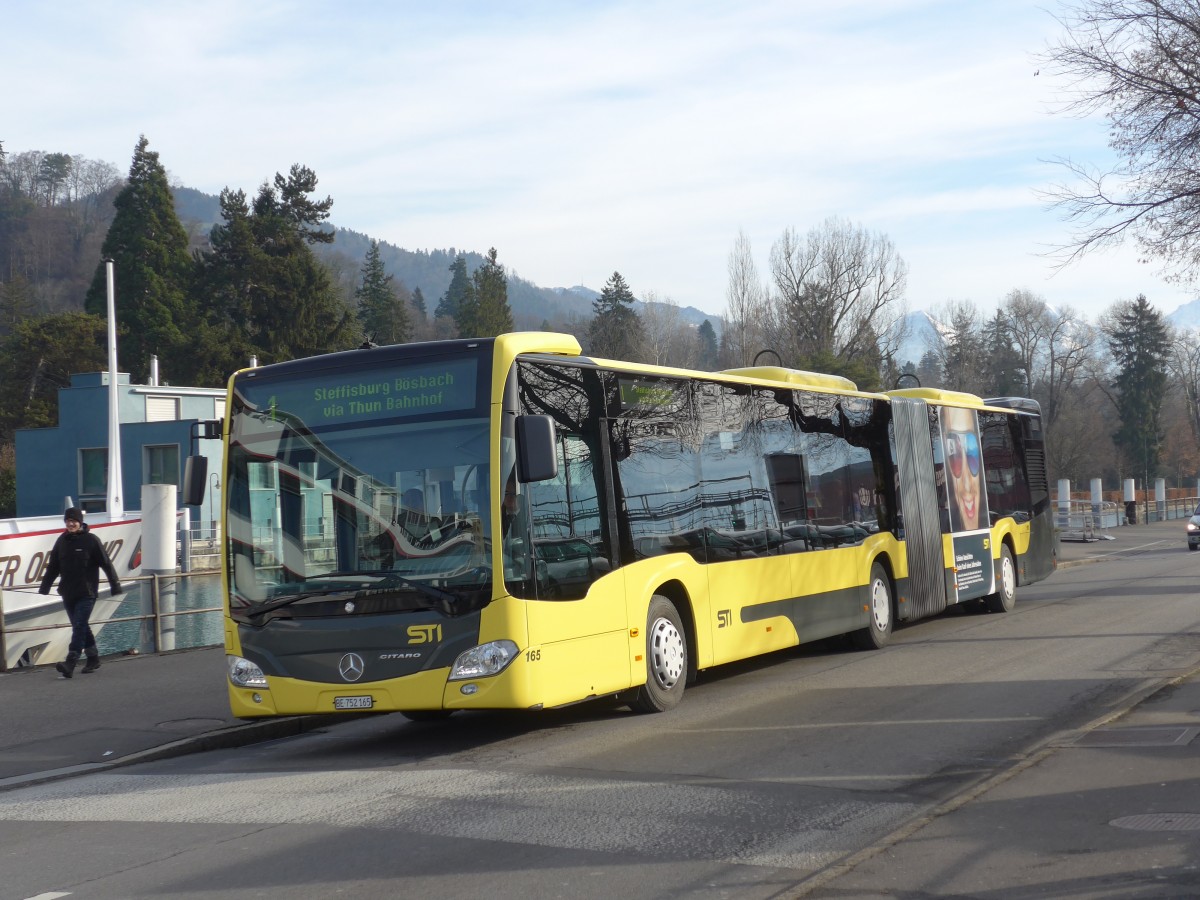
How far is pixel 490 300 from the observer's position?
303ft

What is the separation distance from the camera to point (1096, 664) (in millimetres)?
13609

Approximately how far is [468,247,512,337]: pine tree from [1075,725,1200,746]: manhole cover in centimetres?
8043

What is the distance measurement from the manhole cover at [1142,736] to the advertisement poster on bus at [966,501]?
30.0 ft

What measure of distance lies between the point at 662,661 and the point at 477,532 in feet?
8.57

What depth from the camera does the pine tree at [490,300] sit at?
90.4 metres

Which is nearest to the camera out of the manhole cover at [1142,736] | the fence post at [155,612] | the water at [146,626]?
the manhole cover at [1142,736]

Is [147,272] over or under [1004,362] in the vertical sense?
over

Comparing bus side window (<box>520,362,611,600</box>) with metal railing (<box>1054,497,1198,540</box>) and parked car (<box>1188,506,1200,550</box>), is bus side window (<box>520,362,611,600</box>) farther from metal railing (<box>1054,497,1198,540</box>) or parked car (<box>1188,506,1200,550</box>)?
metal railing (<box>1054,497,1198,540</box>)

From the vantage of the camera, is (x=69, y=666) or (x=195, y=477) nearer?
(x=195, y=477)

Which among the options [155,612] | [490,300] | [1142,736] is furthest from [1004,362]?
[1142,736]

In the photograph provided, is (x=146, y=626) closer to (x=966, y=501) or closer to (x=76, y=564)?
(x=76, y=564)

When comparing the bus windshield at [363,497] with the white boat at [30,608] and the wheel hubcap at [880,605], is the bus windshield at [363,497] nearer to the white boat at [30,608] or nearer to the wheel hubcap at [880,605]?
the white boat at [30,608]

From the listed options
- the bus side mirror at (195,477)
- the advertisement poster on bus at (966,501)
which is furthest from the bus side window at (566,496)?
the advertisement poster on bus at (966,501)

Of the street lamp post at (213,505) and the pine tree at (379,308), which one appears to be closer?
the street lamp post at (213,505)
